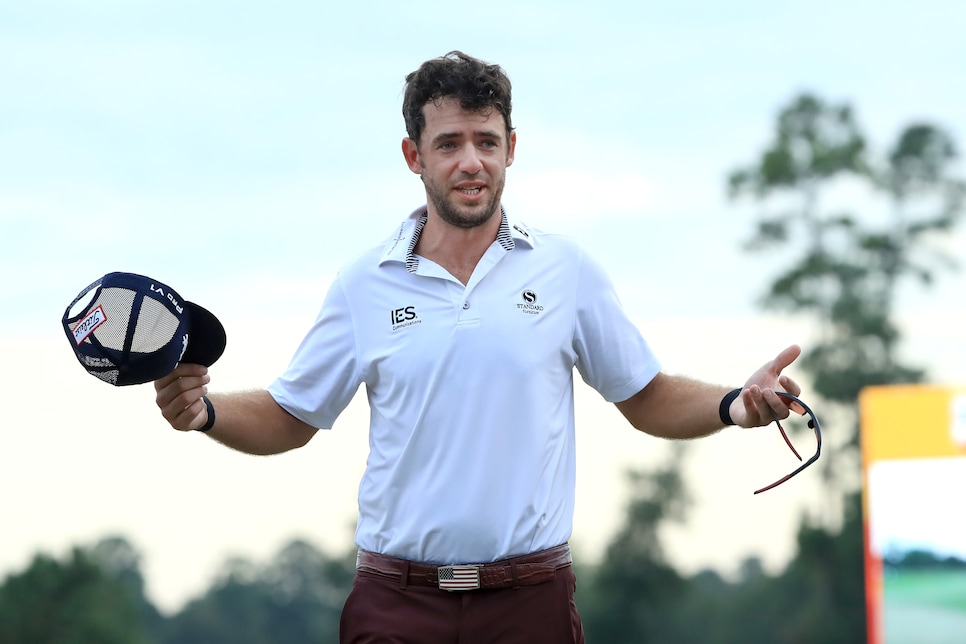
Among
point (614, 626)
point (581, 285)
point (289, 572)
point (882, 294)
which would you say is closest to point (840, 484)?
point (882, 294)

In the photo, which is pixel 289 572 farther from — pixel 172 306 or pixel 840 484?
pixel 172 306

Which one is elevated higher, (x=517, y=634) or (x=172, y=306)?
(x=172, y=306)

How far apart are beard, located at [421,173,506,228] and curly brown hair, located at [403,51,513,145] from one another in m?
0.19

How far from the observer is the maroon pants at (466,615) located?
361cm

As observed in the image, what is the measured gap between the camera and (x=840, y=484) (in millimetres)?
26125

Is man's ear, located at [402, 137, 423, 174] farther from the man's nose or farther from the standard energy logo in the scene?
the standard energy logo

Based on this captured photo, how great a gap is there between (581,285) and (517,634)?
1021mm

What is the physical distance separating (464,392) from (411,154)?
0.83 meters

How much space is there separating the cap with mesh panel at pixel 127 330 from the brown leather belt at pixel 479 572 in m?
0.83

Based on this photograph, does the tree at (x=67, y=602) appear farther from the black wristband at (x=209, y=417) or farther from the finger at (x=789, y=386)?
the finger at (x=789, y=386)

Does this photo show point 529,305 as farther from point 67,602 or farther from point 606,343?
point 67,602

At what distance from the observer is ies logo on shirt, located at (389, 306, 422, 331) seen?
3791 millimetres

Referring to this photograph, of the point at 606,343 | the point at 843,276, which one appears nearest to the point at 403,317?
the point at 606,343

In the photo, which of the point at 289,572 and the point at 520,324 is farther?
the point at 289,572
